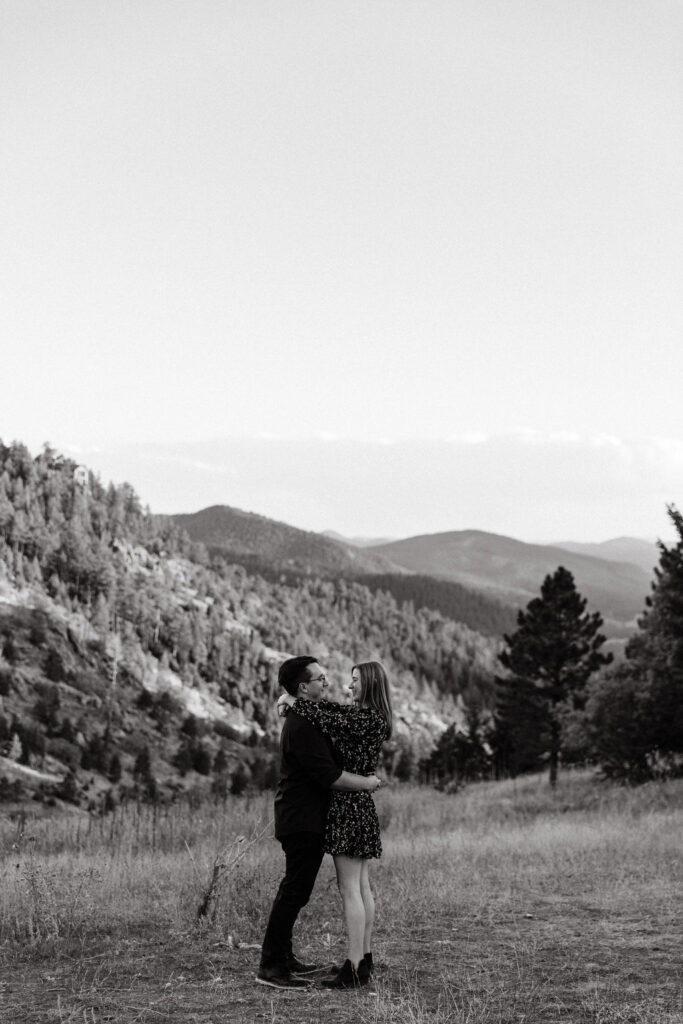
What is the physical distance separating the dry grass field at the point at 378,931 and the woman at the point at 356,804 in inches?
11.1

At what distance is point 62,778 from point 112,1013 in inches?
2529

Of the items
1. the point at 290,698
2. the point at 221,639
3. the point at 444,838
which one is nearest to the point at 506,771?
the point at 444,838

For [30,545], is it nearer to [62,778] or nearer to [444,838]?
[62,778]

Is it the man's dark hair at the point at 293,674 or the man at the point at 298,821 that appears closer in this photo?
the man at the point at 298,821

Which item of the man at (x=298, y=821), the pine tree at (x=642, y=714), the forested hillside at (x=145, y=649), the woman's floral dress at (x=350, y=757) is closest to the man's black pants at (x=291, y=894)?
the man at (x=298, y=821)

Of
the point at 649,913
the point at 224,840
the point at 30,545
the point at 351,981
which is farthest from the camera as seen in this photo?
the point at 30,545

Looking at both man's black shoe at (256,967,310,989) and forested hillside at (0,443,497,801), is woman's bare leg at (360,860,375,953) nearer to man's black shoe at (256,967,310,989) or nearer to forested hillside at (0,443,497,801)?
man's black shoe at (256,967,310,989)

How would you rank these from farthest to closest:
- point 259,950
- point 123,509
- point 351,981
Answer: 1. point 123,509
2. point 259,950
3. point 351,981

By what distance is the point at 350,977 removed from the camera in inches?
236

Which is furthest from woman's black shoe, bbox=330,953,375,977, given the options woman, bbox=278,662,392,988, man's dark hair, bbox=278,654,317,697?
man's dark hair, bbox=278,654,317,697

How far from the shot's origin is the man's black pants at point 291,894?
6.13 meters

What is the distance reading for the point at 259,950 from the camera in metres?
6.98

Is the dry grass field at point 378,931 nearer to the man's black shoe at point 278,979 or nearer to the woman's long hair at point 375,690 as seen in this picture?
the man's black shoe at point 278,979

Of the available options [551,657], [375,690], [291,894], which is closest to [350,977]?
[291,894]
